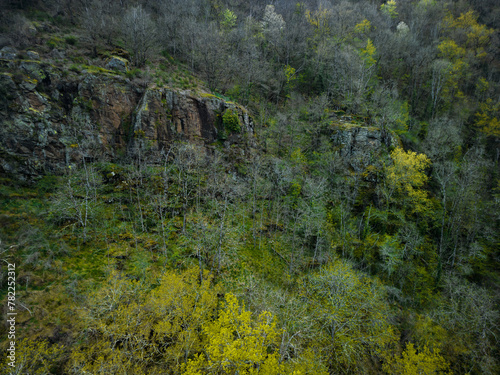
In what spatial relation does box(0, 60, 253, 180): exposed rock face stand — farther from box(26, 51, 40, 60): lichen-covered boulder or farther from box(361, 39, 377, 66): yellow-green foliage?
box(361, 39, 377, 66): yellow-green foliage

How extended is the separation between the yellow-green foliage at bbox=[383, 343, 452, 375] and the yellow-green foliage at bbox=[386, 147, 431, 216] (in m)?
17.1

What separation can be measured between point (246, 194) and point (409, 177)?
22993mm

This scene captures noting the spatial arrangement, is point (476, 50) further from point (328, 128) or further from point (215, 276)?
point (215, 276)

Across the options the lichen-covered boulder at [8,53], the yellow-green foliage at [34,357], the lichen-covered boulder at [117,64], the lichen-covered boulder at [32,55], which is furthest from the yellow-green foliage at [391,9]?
the yellow-green foliage at [34,357]

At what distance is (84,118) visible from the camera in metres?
26.4

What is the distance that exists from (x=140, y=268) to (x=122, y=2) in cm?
5785

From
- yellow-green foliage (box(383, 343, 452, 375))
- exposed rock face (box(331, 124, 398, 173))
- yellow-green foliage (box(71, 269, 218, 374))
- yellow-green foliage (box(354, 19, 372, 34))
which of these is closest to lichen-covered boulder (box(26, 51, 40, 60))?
yellow-green foliage (box(71, 269, 218, 374))

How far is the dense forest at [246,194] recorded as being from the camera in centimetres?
1622

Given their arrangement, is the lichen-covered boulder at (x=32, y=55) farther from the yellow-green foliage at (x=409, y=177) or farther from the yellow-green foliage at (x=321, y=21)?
the yellow-green foliage at (x=321, y=21)

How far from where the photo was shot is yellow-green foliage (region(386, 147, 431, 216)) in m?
28.4

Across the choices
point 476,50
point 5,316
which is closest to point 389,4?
point 476,50

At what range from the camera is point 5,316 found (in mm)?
13836

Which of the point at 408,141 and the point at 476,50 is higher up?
the point at 476,50

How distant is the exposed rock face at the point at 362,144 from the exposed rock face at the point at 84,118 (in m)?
18.9
